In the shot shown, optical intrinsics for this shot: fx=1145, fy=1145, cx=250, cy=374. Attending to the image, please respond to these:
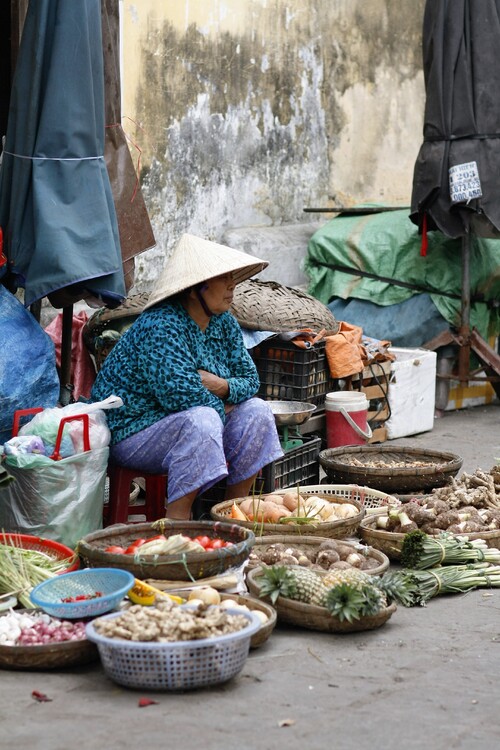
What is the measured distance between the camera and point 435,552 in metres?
4.84

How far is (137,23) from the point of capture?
26.3ft

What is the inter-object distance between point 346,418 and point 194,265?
193cm

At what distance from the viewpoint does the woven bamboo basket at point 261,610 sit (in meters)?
3.86

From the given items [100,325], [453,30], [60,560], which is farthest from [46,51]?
[453,30]

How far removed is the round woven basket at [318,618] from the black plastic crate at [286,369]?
237cm

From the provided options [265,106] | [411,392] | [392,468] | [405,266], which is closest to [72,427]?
[392,468]

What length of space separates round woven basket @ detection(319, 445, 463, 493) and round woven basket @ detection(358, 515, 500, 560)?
84 centimetres

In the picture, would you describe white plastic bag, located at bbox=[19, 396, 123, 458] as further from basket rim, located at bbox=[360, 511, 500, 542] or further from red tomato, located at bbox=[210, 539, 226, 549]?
basket rim, located at bbox=[360, 511, 500, 542]

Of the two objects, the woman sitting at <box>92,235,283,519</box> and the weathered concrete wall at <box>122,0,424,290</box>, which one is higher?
the weathered concrete wall at <box>122,0,424,290</box>

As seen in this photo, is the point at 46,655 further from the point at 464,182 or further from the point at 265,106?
the point at 265,106

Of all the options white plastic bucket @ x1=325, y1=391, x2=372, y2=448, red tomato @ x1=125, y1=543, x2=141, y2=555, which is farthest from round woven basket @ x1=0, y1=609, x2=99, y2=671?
white plastic bucket @ x1=325, y1=391, x2=372, y2=448

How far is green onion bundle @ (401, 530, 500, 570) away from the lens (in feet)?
15.9

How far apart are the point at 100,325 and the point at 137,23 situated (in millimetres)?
2804

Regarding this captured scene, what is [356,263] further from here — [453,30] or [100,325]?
[100,325]
